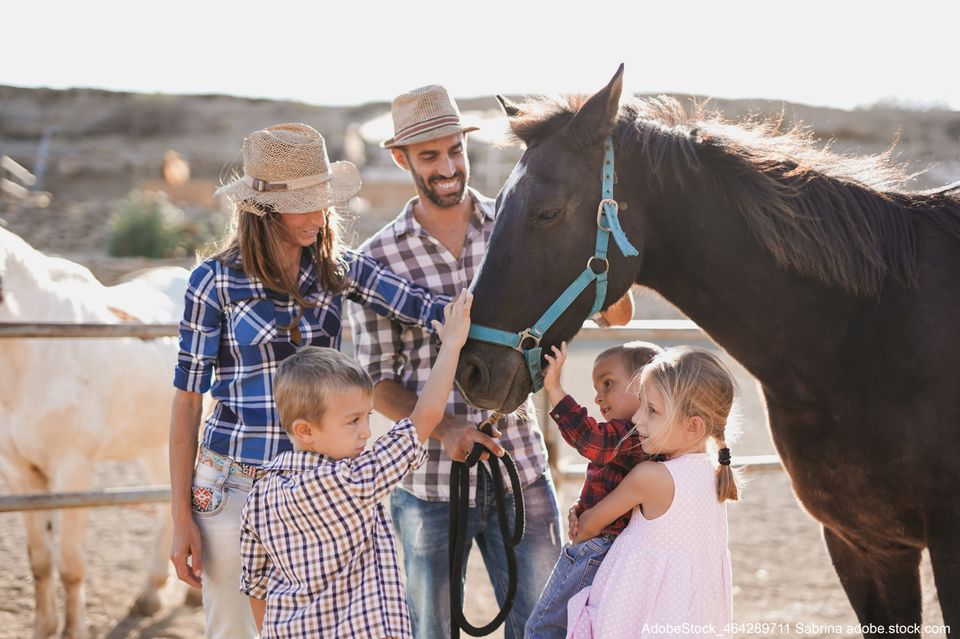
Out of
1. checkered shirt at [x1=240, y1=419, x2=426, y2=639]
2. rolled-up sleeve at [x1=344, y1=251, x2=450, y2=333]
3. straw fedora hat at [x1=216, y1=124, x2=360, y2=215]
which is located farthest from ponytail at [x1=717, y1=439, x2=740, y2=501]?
straw fedora hat at [x1=216, y1=124, x2=360, y2=215]

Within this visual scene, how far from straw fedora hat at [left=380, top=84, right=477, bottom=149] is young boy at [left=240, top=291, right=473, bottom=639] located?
2.95 ft

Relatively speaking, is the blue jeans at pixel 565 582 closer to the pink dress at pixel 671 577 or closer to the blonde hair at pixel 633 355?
the pink dress at pixel 671 577

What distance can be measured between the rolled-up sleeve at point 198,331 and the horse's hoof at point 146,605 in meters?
2.80

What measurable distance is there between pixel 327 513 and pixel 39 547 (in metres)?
2.86

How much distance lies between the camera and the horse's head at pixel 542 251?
2012mm

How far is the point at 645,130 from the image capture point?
6.89 ft

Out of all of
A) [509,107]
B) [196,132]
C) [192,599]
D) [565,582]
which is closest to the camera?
[565,582]

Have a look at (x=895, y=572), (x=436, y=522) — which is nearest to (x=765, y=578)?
(x=895, y=572)

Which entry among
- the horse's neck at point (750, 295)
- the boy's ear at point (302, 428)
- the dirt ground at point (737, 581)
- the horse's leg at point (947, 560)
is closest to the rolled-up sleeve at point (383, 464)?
the boy's ear at point (302, 428)

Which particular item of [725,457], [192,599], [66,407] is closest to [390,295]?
[725,457]

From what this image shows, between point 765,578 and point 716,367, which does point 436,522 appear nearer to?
point 716,367

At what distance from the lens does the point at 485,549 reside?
2.54 metres

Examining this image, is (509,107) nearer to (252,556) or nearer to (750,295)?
(750,295)

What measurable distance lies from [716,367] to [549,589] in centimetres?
72
